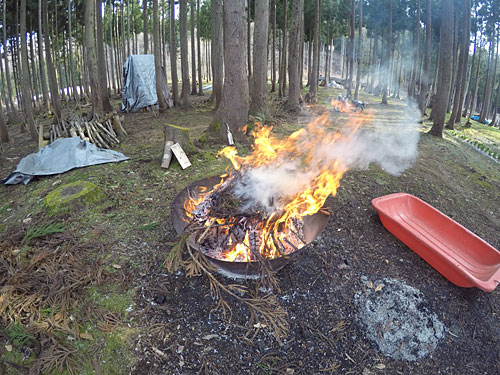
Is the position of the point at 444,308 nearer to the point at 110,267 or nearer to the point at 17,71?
the point at 110,267

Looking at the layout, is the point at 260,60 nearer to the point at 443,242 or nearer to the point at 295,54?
the point at 295,54

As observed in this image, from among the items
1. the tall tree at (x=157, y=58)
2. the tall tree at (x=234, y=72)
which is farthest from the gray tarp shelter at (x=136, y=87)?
the tall tree at (x=234, y=72)

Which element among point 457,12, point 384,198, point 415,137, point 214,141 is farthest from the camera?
point 457,12

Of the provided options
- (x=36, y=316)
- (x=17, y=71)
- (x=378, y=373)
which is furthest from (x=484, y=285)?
(x=17, y=71)

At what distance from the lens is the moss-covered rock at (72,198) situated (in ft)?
14.8

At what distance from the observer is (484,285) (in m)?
3.13

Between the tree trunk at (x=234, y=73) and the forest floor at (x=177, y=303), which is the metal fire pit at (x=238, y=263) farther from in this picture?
the tree trunk at (x=234, y=73)

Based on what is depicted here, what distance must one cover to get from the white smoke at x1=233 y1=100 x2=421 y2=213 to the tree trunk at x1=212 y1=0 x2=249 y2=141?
194 centimetres

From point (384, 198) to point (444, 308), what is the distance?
1737 mm

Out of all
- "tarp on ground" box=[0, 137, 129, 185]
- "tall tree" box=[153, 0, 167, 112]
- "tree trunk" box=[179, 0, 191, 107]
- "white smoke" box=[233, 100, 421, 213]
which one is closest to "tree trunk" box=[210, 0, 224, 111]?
"tree trunk" box=[179, 0, 191, 107]

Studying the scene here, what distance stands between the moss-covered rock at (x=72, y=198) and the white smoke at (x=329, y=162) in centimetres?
245

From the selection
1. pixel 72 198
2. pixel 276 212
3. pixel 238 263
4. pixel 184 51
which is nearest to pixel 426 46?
pixel 184 51

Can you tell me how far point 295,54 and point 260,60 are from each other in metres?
2.85

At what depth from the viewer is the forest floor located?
2674 mm
